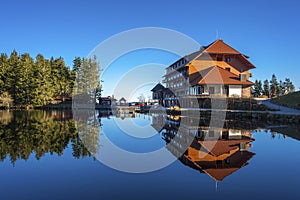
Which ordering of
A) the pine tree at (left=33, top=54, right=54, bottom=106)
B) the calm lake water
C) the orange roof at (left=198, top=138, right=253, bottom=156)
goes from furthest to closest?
the pine tree at (left=33, top=54, right=54, bottom=106)
the orange roof at (left=198, top=138, right=253, bottom=156)
the calm lake water

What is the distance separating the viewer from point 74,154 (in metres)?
7.45

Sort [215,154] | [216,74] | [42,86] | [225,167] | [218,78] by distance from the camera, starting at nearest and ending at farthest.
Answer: [225,167], [215,154], [218,78], [216,74], [42,86]

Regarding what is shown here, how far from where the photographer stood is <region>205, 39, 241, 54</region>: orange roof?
32.8 m

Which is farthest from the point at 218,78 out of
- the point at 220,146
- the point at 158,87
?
the point at 220,146

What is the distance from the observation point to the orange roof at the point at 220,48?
108ft

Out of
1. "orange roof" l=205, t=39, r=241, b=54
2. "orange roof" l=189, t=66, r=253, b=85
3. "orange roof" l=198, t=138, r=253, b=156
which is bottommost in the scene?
"orange roof" l=198, t=138, r=253, b=156

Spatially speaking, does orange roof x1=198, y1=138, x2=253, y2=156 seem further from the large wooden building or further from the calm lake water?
the large wooden building

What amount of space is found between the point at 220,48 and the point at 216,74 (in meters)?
6.32

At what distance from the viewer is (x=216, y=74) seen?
29234 millimetres

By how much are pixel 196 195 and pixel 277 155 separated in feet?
15.4

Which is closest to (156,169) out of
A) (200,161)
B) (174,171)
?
(174,171)

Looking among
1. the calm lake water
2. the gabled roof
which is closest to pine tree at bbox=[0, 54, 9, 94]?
the gabled roof

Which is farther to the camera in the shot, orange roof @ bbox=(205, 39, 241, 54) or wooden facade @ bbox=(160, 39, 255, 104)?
orange roof @ bbox=(205, 39, 241, 54)

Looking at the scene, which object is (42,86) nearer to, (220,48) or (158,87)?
(158,87)
